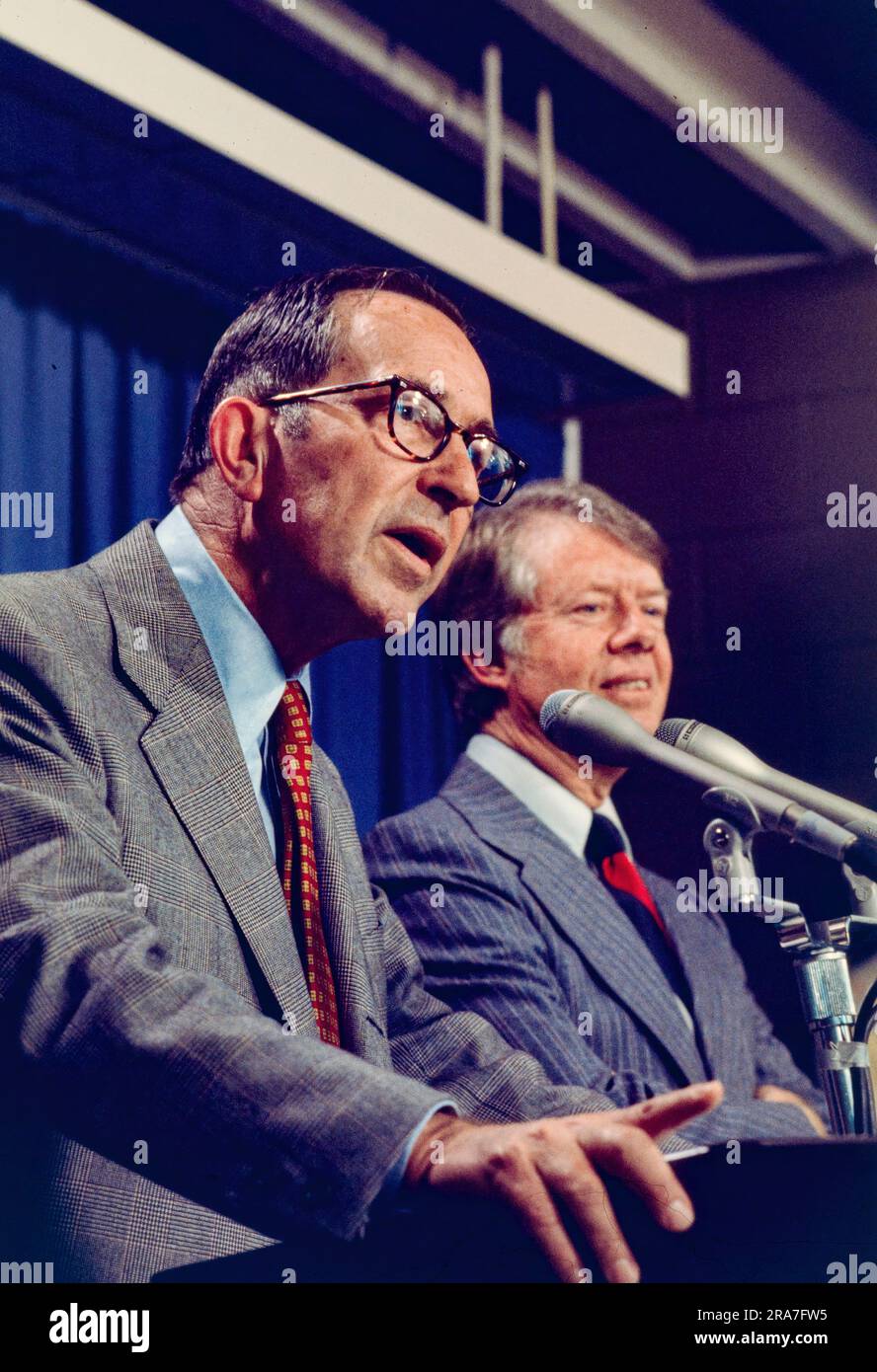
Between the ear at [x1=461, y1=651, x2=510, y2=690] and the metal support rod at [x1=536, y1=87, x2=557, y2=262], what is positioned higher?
the metal support rod at [x1=536, y1=87, x2=557, y2=262]

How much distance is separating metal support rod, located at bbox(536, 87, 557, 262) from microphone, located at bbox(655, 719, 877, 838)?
1.07m

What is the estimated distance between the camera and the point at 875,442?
2266 mm

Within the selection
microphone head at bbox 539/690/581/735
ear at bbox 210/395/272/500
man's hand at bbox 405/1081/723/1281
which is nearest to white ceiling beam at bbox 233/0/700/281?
ear at bbox 210/395/272/500

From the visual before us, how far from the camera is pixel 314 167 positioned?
1.96 metres

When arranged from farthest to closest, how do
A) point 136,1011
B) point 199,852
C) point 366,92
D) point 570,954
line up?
1. point 366,92
2. point 570,954
3. point 199,852
4. point 136,1011

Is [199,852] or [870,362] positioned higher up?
[870,362]

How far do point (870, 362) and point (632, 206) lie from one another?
480 millimetres

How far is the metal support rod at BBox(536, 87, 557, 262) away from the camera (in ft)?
7.77

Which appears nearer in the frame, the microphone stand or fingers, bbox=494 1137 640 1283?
fingers, bbox=494 1137 640 1283

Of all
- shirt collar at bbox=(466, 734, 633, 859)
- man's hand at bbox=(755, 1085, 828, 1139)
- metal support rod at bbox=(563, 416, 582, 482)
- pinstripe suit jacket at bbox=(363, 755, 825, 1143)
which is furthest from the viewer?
metal support rod at bbox=(563, 416, 582, 482)

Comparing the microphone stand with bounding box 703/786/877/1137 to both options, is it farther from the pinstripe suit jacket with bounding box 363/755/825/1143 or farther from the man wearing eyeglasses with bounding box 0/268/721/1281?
the pinstripe suit jacket with bounding box 363/755/825/1143

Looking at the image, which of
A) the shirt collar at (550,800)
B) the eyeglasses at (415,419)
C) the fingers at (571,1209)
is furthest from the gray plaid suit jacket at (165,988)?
the shirt collar at (550,800)
